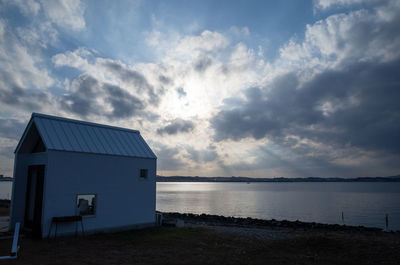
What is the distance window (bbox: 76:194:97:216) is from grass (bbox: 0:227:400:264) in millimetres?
1792

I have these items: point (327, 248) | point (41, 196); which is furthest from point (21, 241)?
point (327, 248)

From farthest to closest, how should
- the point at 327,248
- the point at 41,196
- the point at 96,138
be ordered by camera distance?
the point at 96,138 → the point at 41,196 → the point at 327,248

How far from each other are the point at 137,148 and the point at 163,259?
33.2 ft

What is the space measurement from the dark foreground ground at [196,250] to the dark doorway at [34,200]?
85cm

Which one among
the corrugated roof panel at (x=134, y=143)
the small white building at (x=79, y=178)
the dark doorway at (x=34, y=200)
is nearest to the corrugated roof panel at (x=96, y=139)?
the small white building at (x=79, y=178)

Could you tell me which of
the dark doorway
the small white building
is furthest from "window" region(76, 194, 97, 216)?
the dark doorway

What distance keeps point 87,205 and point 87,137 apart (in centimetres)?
433

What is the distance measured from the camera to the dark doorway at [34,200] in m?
15.1

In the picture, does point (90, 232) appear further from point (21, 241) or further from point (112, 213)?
point (21, 241)

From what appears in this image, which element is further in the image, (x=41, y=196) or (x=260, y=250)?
(x=41, y=196)

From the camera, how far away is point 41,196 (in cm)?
1558

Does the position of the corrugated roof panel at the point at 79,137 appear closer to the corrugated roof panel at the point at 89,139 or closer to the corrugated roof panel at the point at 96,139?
the corrugated roof panel at the point at 89,139

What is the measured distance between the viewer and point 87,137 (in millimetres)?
18062

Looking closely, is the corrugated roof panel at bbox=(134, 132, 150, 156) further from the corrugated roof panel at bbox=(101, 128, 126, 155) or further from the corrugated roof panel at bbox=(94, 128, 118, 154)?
the corrugated roof panel at bbox=(94, 128, 118, 154)
